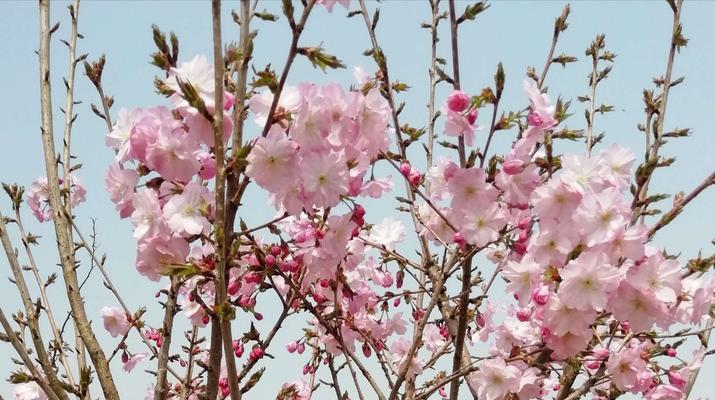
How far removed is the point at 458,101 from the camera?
8.23 feet

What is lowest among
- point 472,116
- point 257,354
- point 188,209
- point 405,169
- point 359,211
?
point 188,209

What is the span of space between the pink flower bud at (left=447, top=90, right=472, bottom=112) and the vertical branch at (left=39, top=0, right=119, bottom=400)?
175cm

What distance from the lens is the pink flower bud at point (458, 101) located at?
251 cm

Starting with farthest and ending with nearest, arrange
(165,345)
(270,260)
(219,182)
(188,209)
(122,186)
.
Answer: (165,345), (270,260), (122,186), (188,209), (219,182)

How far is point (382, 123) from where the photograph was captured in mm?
2443

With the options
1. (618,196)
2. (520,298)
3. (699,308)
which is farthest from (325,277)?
(699,308)

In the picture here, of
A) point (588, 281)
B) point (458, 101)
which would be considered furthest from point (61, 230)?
point (588, 281)

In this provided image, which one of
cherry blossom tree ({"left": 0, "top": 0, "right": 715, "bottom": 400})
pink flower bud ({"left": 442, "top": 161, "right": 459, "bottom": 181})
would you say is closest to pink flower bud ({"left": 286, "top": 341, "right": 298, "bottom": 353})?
cherry blossom tree ({"left": 0, "top": 0, "right": 715, "bottom": 400})

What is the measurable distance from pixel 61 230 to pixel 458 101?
193cm

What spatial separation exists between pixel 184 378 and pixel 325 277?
1.13m

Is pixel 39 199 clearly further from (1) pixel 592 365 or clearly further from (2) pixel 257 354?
(1) pixel 592 365

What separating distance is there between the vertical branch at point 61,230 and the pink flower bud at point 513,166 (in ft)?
5.81

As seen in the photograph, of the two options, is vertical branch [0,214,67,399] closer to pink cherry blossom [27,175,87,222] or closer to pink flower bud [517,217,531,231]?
pink cherry blossom [27,175,87,222]

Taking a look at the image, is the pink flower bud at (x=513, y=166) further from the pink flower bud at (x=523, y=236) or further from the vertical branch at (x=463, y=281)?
the pink flower bud at (x=523, y=236)
